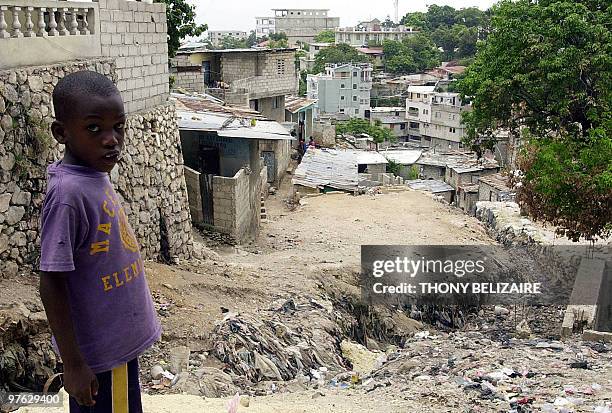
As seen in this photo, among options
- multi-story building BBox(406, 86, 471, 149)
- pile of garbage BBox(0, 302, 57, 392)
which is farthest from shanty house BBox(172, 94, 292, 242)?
multi-story building BBox(406, 86, 471, 149)

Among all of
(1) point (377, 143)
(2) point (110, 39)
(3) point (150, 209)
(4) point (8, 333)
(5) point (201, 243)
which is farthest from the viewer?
(1) point (377, 143)

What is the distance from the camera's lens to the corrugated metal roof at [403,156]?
31889 millimetres

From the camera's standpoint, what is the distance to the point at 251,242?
1225cm

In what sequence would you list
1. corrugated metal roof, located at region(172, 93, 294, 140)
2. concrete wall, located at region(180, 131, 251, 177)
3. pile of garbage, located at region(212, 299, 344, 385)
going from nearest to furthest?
pile of garbage, located at region(212, 299, 344, 385)
corrugated metal roof, located at region(172, 93, 294, 140)
concrete wall, located at region(180, 131, 251, 177)

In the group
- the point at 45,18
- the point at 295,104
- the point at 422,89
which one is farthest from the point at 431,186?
the point at 422,89

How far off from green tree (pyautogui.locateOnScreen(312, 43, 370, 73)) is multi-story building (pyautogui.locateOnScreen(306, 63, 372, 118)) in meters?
10.9

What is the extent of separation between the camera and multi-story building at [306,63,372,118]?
46750 millimetres

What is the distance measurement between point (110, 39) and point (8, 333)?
406cm

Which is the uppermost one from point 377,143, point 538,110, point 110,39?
point 110,39

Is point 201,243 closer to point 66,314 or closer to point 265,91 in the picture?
point 66,314

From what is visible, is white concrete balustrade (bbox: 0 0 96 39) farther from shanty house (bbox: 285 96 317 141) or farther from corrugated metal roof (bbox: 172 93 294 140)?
shanty house (bbox: 285 96 317 141)

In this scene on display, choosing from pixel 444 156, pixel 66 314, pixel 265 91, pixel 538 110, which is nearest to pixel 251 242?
pixel 538 110

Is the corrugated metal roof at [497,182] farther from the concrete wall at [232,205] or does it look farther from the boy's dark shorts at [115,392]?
the boy's dark shorts at [115,392]

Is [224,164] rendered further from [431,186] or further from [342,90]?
[342,90]
